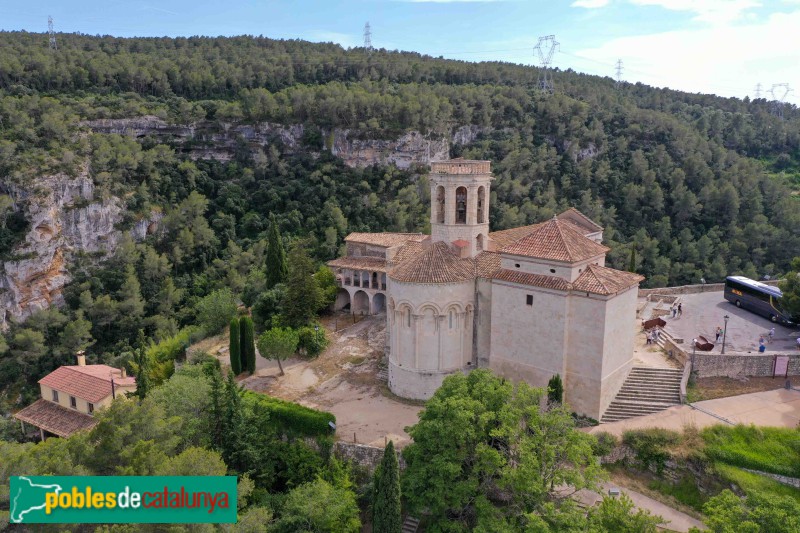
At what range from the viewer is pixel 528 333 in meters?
27.2

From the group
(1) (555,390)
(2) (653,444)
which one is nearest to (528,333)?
(1) (555,390)

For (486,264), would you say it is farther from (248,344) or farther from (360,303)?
(360,303)

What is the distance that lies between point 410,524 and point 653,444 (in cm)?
1103

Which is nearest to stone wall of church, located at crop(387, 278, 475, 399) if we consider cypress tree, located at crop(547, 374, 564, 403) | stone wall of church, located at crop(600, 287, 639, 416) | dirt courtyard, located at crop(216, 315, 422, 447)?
dirt courtyard, located at crop(216, 315, 422, 447)

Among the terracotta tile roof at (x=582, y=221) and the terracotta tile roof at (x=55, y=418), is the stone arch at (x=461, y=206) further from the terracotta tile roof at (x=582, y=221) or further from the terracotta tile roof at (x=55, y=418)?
the terracotta tile roof at (x=55, y=418)

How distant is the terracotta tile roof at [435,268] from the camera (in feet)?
92.7

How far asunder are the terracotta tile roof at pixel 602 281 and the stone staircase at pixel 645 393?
17.0 ft

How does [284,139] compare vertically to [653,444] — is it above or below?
above

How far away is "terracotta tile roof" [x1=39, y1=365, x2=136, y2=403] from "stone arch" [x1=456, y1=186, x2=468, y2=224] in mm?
26030

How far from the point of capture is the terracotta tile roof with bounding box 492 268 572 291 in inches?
1014

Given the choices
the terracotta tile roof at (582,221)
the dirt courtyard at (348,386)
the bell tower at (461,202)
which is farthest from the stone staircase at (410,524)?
the terracotta tile roof at (582,221)

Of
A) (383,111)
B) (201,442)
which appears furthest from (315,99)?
(201,442)

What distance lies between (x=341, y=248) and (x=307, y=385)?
30.4 meters

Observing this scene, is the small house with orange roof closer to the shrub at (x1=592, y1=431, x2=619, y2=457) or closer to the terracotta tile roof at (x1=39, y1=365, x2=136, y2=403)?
the terracotta tile roof at (x1=39, y1=365, x2=136, y2=403)
